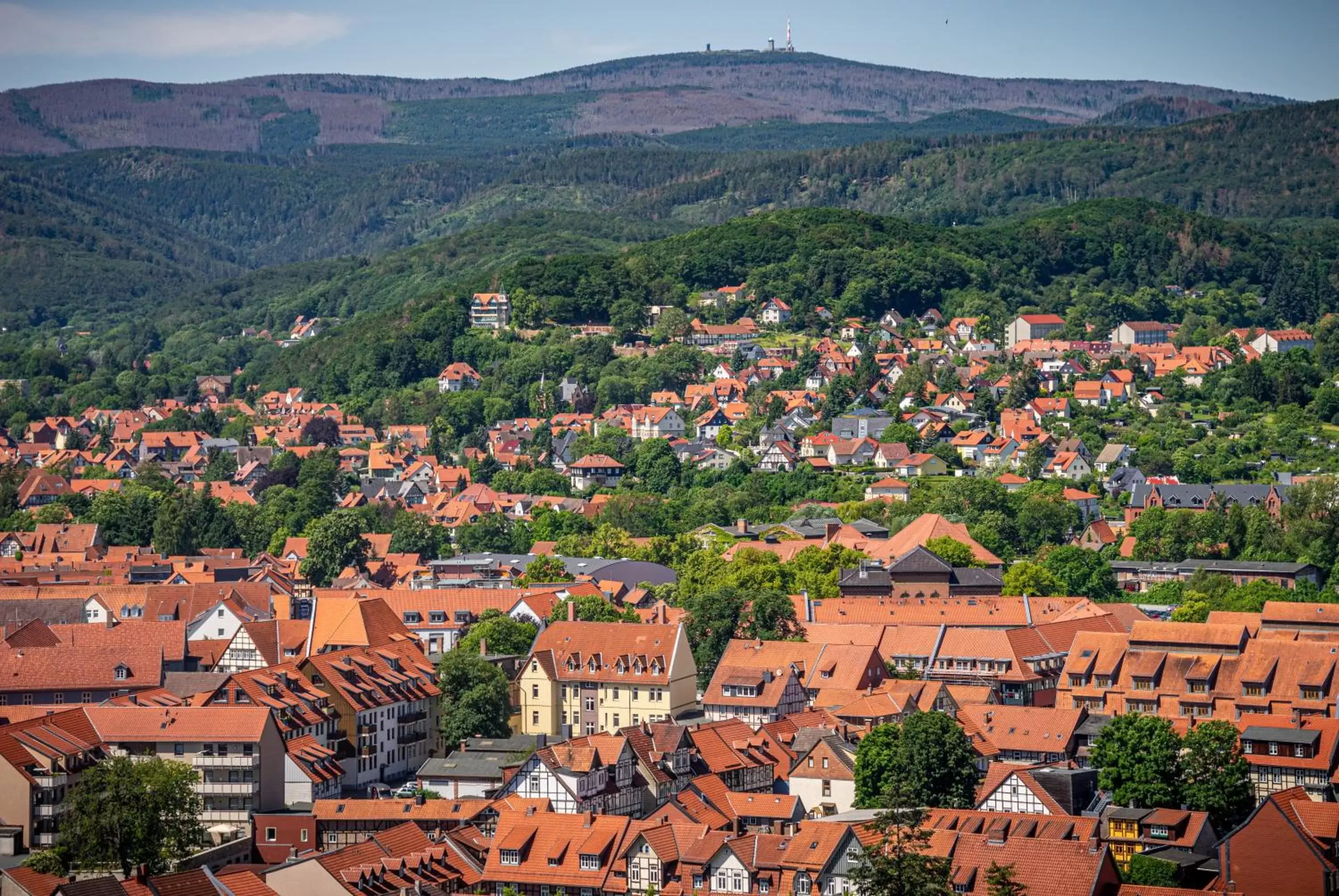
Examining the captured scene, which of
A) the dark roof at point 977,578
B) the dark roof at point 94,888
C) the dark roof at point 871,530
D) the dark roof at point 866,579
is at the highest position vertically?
the dark roof at point 94,888

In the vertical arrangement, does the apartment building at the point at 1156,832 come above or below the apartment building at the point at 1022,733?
above

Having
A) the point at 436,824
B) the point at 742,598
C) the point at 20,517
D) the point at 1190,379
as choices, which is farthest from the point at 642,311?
the point at 436,824

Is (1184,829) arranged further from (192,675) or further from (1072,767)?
(192,675)

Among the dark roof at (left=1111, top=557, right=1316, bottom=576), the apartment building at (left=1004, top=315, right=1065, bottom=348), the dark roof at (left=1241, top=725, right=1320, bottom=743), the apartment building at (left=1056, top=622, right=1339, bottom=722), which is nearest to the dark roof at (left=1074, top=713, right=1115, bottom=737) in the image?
the apartment building at (left=1056, top=622, right=1339, bottom=722)

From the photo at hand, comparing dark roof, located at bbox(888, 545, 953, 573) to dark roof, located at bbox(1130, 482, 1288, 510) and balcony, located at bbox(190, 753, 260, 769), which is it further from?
balcony, located at bbox(190, 753, 260, 769)

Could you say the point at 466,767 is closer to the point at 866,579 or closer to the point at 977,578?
the point at 866,579

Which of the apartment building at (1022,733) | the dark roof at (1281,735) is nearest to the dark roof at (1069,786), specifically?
the apartment building at (1022,733)

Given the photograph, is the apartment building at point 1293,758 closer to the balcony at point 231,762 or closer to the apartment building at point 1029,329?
the balcony at point 231,762
